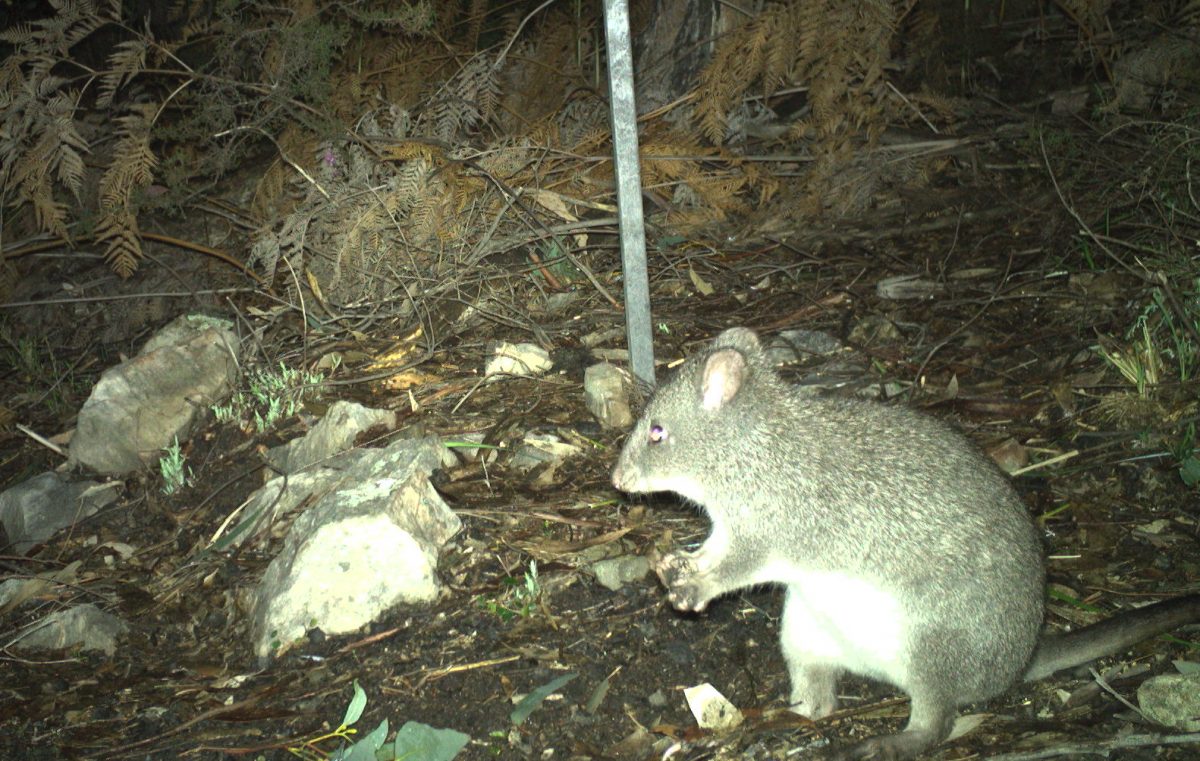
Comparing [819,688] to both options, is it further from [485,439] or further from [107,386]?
[107,386]

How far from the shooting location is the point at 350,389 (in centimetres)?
465

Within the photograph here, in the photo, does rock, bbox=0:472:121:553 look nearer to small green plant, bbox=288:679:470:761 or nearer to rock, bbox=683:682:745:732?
small green plant, bbox=288:679:470:761

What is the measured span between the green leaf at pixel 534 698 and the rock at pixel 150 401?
2484 millimetres

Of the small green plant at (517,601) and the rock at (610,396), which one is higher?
the rock at (610,396)

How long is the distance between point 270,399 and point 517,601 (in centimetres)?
189

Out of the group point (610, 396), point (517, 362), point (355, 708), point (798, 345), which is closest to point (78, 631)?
point (355, 708)

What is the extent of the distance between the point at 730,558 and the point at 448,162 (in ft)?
9.79

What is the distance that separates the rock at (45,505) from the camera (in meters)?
4.30

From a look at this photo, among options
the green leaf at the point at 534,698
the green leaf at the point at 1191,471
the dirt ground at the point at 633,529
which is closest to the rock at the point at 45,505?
the dirt ground at the point at 633,529

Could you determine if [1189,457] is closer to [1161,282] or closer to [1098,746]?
[1161,282]

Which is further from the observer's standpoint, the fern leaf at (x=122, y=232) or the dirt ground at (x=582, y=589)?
the fern leaf at (x=122, y=232)

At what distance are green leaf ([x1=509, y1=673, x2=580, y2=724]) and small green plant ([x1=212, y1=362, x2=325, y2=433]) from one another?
210cm

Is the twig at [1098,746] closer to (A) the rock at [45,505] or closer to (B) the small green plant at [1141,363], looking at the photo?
(B) the small green plant at [1141,363]

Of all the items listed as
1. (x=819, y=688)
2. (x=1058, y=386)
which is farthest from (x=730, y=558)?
(x=1058, y=386)
